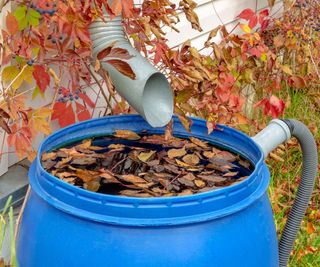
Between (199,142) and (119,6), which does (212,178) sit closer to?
(199,142)

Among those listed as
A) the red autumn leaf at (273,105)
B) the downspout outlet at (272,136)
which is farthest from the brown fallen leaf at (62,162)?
the red autumn leaf at (273,105)

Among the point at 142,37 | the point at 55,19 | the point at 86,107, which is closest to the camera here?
the point at 55,19

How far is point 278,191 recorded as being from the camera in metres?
3.13

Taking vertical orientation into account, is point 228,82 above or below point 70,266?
below

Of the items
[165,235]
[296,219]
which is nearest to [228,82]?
[296,219]

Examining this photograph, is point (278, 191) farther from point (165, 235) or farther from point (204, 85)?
point (165, 235)

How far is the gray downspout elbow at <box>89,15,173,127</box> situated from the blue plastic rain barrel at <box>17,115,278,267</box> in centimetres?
37

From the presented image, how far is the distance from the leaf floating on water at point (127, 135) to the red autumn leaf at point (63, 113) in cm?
48

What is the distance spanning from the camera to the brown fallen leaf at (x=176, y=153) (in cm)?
197

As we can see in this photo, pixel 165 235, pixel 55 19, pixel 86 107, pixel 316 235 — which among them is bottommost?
pixel 316 235

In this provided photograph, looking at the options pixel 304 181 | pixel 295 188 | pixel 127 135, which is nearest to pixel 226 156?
pixel 127 135

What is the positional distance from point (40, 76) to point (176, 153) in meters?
0.57

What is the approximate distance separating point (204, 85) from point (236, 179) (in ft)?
2.38

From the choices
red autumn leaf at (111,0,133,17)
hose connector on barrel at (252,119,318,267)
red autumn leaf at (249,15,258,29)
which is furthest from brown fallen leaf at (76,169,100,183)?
red autumn leaf at (249,15,258,29)
